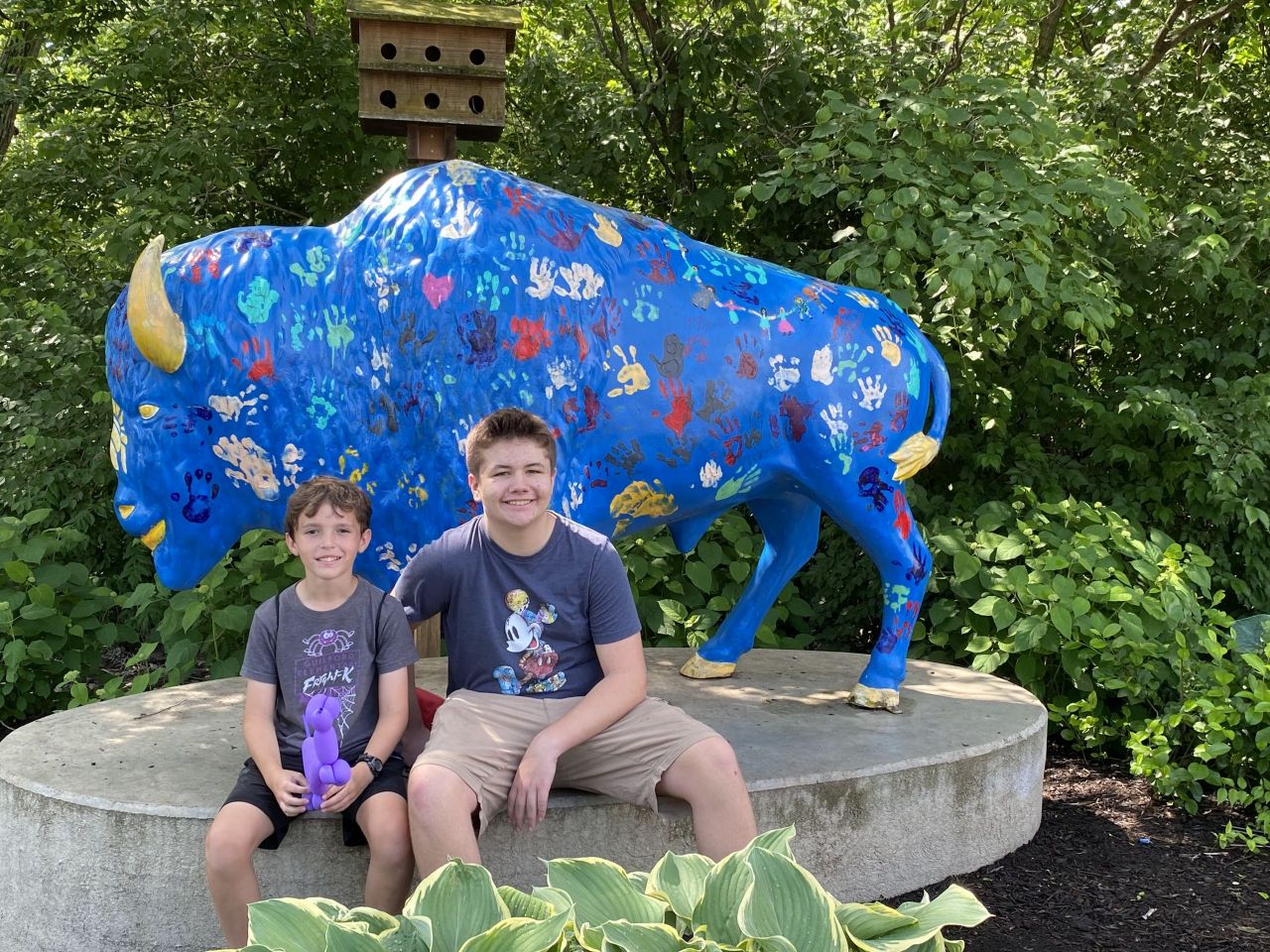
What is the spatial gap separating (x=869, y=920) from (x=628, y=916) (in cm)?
31

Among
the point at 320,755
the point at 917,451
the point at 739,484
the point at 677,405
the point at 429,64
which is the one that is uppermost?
the point at 429,64

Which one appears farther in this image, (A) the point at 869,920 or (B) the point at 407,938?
(A) the point at 869,920

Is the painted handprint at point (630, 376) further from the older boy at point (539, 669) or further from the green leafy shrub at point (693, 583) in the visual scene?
the green leafy shrub at point (693, 583)

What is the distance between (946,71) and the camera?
6.20 metres

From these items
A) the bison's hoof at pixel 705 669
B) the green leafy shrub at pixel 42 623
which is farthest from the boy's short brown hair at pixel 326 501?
the green leafy shrub at pixel 42 623

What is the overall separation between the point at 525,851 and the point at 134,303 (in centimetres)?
159

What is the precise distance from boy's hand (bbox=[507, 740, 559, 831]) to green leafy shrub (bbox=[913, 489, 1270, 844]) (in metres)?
2.36

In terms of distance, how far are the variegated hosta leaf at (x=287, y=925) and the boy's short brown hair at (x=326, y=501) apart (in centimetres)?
115

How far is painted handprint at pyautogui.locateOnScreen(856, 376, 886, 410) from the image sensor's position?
3430mm

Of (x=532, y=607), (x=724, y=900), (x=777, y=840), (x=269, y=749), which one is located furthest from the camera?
(x=532, y=607)

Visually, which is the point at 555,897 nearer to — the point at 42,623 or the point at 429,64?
the point at 429,64

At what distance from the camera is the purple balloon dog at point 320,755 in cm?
239

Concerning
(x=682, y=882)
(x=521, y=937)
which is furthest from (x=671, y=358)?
(x=521, y=937)

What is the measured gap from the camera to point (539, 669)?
2627mm
